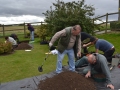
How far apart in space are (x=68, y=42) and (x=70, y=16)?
5.49 m

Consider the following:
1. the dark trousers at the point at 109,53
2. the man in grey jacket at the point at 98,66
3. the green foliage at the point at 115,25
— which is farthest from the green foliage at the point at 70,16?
the man in grey jacket at the point at 98,66

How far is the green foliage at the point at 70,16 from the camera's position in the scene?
10.5 meters

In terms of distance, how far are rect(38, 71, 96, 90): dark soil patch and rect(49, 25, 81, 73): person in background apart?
778mm

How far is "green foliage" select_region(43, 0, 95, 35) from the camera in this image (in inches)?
413

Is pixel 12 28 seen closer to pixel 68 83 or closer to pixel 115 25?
pixel 115 25

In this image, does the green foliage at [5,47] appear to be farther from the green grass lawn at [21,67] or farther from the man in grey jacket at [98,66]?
the man in grey jacket at [98,66]

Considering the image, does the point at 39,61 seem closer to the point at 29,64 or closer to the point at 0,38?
the point at 29,64

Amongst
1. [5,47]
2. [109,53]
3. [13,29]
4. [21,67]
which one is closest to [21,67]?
[21,67]

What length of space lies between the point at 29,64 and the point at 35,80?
252 cm

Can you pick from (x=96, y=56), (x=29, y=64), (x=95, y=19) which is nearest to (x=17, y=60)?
(x=29, y=64)

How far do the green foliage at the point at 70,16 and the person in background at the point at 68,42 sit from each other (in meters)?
5.08

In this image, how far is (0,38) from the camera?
53.9 ft

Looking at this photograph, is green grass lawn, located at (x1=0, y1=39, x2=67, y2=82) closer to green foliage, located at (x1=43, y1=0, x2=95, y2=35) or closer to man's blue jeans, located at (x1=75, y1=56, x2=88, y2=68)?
man's blue jeans, located at (x1=75, y1=56, x2=88, y2=68)

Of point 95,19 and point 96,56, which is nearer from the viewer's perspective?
point 96,56
